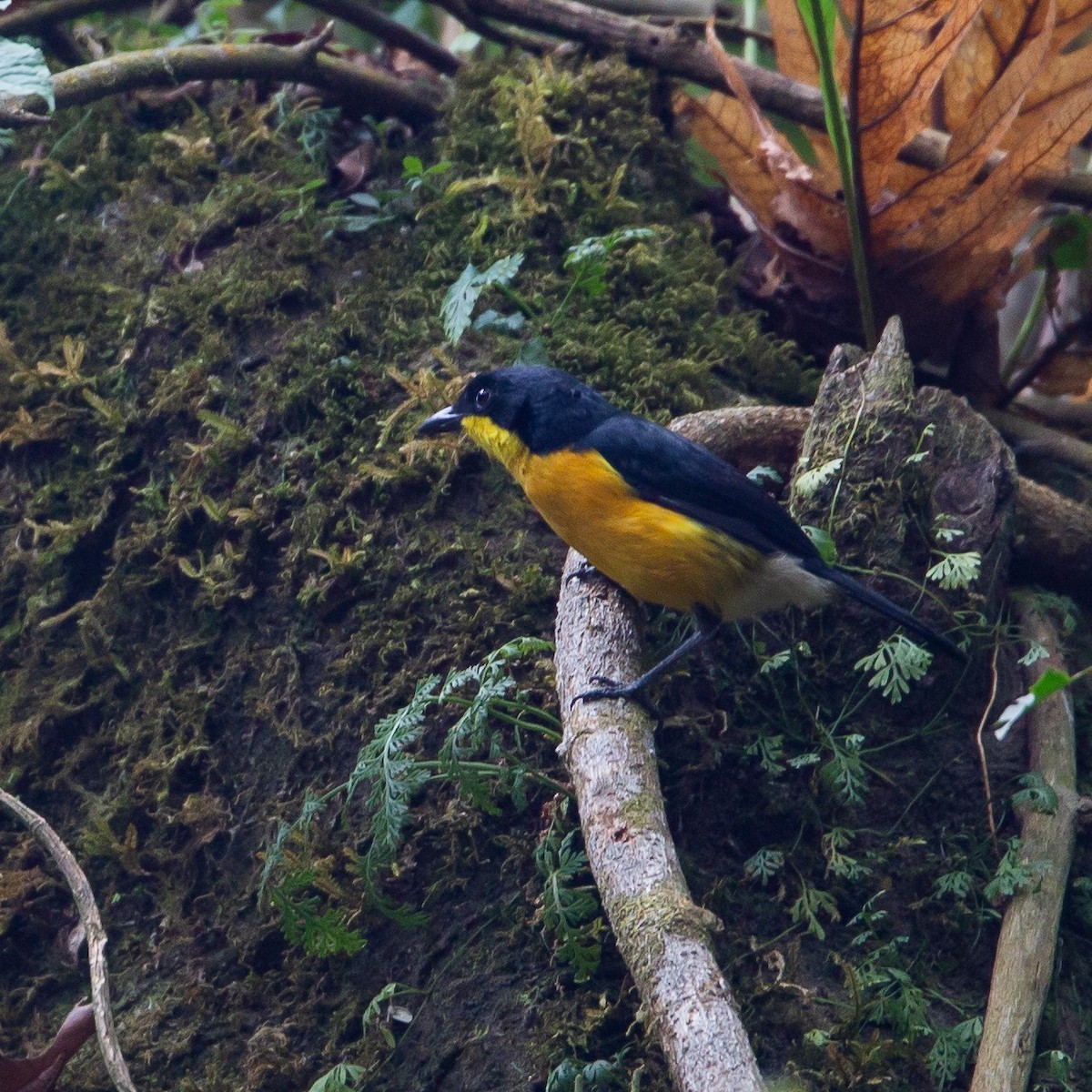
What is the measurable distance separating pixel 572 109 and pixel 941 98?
1591mm

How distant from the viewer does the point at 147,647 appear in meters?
3.61

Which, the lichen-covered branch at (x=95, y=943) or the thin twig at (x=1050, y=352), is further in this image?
the thin twig at (x=1050, y=352)

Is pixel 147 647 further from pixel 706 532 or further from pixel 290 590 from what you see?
pixel 706 532

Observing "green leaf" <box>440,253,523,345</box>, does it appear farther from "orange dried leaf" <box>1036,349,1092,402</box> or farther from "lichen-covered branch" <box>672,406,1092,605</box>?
"orange dried leaf" <box>1036,349,1092,402</box>

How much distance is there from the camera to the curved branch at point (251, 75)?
4117 millimetres

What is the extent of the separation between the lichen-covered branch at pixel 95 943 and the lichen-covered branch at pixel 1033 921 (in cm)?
179

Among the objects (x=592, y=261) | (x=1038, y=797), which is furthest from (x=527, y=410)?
(x=1038, y=797)

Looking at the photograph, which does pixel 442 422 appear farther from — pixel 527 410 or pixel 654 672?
pixel 654 672

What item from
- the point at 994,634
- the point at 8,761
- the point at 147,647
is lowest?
the point at 8,761

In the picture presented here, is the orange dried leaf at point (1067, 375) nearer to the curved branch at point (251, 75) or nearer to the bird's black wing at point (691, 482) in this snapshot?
the bird's black wing at point (691, 482)

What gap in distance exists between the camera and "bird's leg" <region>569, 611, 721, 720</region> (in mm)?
2842

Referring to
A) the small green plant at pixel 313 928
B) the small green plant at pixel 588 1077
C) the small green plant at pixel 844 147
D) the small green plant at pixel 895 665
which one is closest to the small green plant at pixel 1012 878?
the small green plant at pixel 895 665

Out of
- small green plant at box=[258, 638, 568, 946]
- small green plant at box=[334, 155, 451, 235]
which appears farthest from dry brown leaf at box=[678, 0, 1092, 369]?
small green plant at box=[258, 638, 568, 946]

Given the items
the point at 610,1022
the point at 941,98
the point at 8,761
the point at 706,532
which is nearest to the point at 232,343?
the point at 8,761
